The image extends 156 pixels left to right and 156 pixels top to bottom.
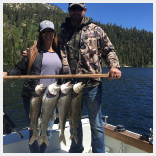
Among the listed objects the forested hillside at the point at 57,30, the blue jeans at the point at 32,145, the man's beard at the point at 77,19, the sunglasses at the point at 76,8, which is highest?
the forested hillside at the point at 57,30

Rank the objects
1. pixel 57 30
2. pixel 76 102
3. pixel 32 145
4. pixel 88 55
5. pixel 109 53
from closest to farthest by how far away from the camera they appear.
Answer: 1. pixel 76 102
2. pixel 32 145
3. pixel 88 55
4. pixel 109 53
5. pixel 57 30

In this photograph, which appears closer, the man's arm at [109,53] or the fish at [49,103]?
the fish at [49,103]

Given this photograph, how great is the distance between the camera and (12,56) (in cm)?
10431

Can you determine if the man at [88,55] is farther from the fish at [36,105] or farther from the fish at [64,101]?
the fish at [36,105]

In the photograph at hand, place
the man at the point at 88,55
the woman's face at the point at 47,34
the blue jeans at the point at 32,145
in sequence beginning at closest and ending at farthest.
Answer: the blue jeans at the point at 32,145 < the woman's face at the point at 47,34 < the man at the point at 88,55

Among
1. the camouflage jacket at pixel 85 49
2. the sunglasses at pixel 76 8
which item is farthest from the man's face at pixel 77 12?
the camouflage jacket at pixel 85 49

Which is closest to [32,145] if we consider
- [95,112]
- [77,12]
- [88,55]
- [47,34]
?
[95,112]

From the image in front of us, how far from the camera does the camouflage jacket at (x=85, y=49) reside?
3484 millimetres

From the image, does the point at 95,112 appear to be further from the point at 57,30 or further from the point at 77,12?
the point at 57,30

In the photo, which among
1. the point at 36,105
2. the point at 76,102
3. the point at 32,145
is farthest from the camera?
the point at 32,145

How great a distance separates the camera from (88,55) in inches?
137

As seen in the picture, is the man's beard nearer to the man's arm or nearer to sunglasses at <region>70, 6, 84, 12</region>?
sunglasses at <region>70, 6, 84, 12</region>

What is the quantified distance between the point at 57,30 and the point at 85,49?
136m

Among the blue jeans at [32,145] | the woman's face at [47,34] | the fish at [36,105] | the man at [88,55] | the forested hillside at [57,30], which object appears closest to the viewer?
the fish at [36,105]
